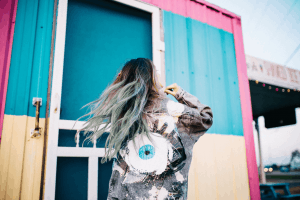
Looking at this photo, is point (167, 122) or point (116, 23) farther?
point (116, 23)

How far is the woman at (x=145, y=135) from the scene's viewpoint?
3.98 ft

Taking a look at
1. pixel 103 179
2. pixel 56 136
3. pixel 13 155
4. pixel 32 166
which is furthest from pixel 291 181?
pixel 13 155

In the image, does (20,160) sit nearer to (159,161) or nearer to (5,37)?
(5,37)

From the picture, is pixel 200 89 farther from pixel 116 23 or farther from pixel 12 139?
pixel 12 139

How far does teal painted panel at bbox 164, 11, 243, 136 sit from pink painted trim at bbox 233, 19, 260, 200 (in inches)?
3.9

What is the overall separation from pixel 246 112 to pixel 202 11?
1784 millimetres

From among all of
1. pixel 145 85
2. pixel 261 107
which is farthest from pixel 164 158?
pixel 261 107

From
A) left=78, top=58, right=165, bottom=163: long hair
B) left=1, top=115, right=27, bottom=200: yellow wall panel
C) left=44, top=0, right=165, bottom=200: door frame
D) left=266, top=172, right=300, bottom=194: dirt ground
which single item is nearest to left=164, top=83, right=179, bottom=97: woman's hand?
left=78, top=58, right=165, bottom=163: long hair

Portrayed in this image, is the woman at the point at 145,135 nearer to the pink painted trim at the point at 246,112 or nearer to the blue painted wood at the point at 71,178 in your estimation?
the blue painted wood at the point at 71,178

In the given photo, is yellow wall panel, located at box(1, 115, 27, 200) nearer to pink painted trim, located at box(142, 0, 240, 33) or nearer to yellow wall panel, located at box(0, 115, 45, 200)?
yellow wall panel, located at box(0, 115, 45, 200)

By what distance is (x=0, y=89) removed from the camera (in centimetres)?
187

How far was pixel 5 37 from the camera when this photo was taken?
198 cm

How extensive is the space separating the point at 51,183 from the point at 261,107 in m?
9.15

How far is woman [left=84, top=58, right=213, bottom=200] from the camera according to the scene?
1.21m
